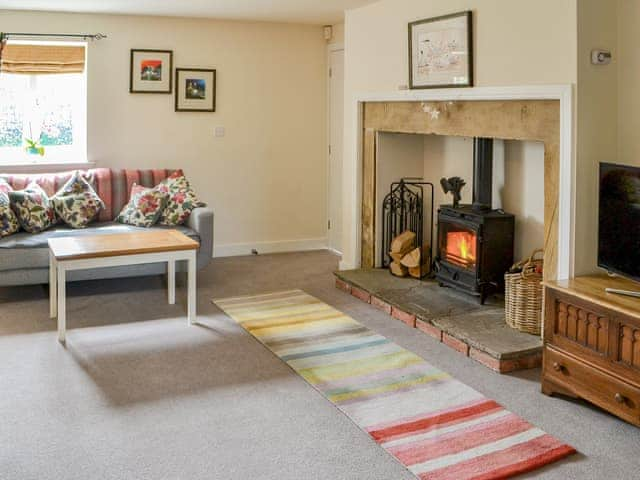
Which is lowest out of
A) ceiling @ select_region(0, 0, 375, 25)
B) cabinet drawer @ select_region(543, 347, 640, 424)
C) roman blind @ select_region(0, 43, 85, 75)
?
cabinet drawer @ select_region(543, 347, 640, 424)

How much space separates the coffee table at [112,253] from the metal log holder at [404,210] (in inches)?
70.0

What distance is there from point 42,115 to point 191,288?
282 centimetres

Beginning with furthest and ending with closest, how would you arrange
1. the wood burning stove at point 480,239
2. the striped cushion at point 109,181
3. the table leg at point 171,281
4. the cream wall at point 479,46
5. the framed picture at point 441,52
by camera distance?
the striped cushion at point 109,181 < the table leg at point 171,281 < the wood burning stove at point 480,239 < the framed picture at point 441,52 < the cream wall at point 479,46

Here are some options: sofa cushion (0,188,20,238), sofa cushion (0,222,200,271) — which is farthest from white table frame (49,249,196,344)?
sofa cushion (0,188,20,238)

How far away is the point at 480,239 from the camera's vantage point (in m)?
4.52

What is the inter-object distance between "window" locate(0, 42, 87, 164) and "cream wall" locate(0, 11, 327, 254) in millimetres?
207

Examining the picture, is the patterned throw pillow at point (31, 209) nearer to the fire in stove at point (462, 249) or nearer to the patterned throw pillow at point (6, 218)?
the patterned throw pillow at point (6, 218)

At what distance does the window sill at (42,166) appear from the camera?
608 centimetres

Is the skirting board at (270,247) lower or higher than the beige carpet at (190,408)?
higher

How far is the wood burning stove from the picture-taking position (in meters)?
4.54

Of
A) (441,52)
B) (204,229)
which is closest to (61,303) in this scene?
(204,229)

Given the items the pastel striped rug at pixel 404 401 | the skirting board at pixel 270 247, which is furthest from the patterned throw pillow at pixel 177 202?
the pastel striped rug at pixel 404 401

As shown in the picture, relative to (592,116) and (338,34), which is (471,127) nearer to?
(592,116)

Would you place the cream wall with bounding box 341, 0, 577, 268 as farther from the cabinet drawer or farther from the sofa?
the cabinet drawer
